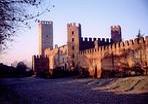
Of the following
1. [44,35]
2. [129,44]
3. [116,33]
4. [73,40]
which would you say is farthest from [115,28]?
[44,35]

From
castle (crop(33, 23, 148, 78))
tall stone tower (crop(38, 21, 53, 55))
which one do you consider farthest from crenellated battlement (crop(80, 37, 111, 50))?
tall stone tower (crop(38, 21, 53, 55))

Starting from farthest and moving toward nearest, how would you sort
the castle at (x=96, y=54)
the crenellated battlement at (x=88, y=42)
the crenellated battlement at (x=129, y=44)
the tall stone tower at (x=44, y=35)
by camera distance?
the tall stone tower at (x=44, y=35), the crenellated battlement at (x=88, y=42), the castle at (x=96, y=54), the crenellated battlement at (x=129, y=44)

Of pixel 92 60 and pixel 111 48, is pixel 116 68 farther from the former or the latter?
pixel 92 60

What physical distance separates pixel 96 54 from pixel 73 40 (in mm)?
15548

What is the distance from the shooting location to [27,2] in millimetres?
13766

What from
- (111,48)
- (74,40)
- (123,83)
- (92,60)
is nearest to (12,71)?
(74,40)

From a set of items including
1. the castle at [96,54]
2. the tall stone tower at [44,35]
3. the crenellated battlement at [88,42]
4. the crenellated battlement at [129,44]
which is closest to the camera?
the crenellated battlement at [129,44]

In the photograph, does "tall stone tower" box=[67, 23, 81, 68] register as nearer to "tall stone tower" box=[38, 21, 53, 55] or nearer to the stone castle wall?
the stone castle wall

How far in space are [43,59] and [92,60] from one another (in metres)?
27.4

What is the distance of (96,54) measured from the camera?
2296 inches

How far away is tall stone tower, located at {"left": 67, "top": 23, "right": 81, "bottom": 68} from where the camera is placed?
71.2 metres

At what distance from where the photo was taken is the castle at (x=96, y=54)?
4584 centimetres

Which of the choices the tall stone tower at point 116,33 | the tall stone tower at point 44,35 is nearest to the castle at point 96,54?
the tall stone tower at point 116,33

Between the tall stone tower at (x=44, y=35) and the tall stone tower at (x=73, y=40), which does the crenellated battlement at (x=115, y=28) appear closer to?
the tall stone tower at (x=73, y=40)
